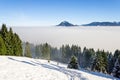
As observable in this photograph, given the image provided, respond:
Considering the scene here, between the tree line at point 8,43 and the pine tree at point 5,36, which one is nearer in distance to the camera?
the tree line at point 8,43

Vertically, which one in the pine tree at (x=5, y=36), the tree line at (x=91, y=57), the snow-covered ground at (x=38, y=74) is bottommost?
the tree line at (x=91, y=57)

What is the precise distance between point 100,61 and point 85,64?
219ft

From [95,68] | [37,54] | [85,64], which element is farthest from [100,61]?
[37,54]

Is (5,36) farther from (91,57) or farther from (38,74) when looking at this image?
(91,57)

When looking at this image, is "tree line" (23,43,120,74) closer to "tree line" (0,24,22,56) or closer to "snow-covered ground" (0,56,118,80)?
"tree line" (0,24,22,56)

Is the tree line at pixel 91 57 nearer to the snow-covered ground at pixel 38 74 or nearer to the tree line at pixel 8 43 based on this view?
the tree line at pixel 8 43

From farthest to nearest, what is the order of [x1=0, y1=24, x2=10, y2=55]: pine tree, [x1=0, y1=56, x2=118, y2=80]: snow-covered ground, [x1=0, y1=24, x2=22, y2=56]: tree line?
[x1=0, y1=24, x2=10, y2=55]: pine tree, [x1=0, y1=24, x2=22, y2=56]: tree line, [x1=0, y1=56, x2=118, y2=80]: snow-covered ground

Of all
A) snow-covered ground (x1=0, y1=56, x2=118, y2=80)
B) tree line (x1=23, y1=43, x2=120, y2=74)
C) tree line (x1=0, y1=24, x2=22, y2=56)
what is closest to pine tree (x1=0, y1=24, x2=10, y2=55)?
tree line (x1=0, y1=24, x2=22, y2=56)

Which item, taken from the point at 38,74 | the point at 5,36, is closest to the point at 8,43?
the point at 5,36

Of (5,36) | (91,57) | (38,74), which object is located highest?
(5,36)

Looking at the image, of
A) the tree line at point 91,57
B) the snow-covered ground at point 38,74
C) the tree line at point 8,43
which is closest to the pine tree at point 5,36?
the tree line at point 8,43

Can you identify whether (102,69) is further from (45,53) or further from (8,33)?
(45,53)

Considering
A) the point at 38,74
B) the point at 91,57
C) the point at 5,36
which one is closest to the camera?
the point at 38,74

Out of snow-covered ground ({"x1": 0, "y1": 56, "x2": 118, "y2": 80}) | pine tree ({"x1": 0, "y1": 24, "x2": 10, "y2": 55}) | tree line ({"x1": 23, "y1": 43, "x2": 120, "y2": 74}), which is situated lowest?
tree line ({"x1": 23, "y1": 43, "x2": 120, "y2": 74})
